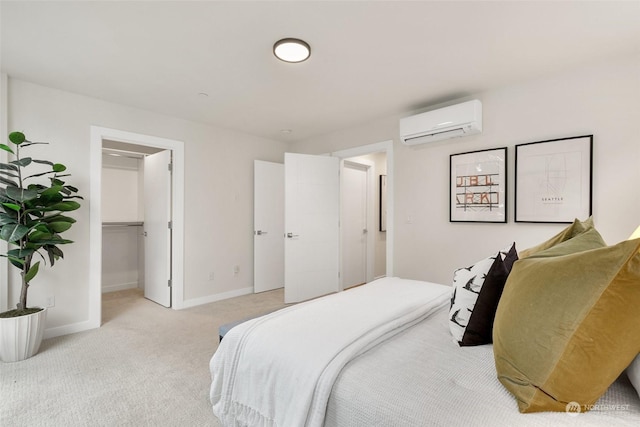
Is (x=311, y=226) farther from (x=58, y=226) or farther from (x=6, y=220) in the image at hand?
(x=6, y=220)

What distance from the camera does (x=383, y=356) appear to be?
1200 mm

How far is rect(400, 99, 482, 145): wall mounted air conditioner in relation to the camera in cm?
292

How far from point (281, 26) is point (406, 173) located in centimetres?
221

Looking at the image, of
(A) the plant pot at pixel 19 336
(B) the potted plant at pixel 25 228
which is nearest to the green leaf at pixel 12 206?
(B) the potted plant at pixel 25 228

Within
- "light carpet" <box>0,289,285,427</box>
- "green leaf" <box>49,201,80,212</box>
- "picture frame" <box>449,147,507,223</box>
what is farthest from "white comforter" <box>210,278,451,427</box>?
"green leaf" <box>49,201,80,212</box>

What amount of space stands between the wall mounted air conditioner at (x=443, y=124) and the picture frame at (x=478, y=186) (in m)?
0.26

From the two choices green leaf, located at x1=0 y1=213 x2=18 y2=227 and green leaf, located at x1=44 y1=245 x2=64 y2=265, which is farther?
green leaf, located at x1=44 y1=245 x2=64 y2=265

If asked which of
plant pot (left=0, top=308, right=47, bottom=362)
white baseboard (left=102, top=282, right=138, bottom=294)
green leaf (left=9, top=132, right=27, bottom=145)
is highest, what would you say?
green leaf (left=9, top=132, right=27, bottom=145)

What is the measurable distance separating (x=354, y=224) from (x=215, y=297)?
245cm

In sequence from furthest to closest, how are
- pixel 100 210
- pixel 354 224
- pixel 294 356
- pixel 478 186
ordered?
1. pixel 354 224
2. pixel 100 210
3. pixel 478 186
4. pixel 294 356

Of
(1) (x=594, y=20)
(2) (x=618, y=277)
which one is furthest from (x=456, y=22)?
(2) (x=618, y=277)

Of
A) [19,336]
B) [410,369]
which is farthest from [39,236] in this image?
[410,369]

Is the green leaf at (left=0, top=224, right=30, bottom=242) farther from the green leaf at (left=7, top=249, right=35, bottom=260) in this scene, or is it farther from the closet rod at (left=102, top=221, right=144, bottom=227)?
the closet rod at (left=102, top=221, right=144, bottom=227)

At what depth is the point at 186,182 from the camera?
392 centimetres
